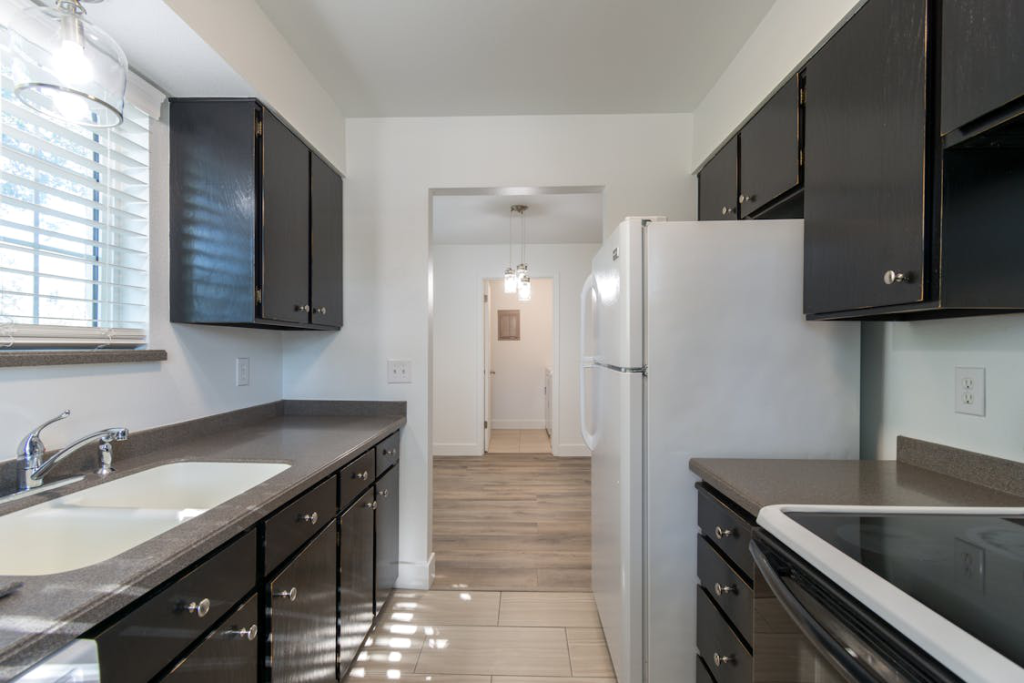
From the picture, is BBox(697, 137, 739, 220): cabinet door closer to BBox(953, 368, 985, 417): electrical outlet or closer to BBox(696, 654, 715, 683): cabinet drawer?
BBox(953, 368, 985, 417): electrical outlet

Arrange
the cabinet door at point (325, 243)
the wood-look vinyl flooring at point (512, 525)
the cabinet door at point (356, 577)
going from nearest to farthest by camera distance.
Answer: the cabinet door at point (356, 577) < the cabinet door at point (325, 243) < the wood-look vinyl flooring at point (512, 525)

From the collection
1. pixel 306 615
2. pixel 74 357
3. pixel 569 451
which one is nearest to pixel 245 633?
pixel 306 615

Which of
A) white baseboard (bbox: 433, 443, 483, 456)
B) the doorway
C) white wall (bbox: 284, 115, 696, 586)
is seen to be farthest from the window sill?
the doorway

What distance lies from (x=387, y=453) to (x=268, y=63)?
164cm

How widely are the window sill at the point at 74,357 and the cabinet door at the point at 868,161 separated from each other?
2.05 meters

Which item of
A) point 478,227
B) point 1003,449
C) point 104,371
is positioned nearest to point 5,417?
point 104,371

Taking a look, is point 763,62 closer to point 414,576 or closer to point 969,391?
point 969,391

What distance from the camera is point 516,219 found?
451cm

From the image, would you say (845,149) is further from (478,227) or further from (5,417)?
(478,227)

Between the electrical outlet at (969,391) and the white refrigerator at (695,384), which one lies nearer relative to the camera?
the electrical outlet at (969,391)

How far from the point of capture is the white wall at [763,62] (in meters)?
1.45

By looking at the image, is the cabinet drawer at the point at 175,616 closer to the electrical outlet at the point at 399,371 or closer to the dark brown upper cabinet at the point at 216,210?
the dark brown upper cabinet at the point at 216,210

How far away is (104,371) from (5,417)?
11.7 inches

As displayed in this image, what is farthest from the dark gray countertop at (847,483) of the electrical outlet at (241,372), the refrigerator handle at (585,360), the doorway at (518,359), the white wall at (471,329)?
the doorway at (518,359)
